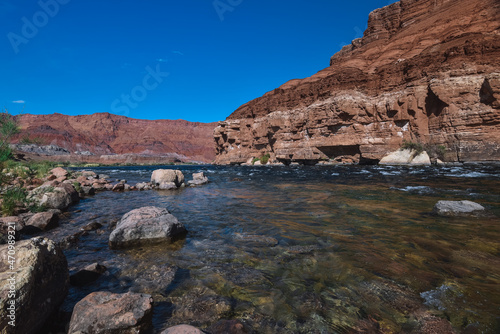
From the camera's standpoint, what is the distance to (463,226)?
444 centimetres

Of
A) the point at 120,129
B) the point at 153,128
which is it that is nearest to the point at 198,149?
the point at 153,128

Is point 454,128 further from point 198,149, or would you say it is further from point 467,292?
point 198,149

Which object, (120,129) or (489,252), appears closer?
(489,252)

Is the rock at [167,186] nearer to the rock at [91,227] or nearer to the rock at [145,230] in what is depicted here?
the rock at [91,227]

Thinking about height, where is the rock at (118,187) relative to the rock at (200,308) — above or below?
above

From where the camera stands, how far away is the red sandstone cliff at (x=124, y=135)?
380 ft

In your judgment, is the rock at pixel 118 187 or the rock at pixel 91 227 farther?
the rock at pixel 118 187

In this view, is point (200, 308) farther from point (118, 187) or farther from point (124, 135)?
point (124, 135)

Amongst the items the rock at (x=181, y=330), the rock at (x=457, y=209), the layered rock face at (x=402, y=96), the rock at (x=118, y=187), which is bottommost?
the rock at (x=457, y=209)

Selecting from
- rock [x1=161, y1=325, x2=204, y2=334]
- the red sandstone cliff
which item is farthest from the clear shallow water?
the red sandstone cliff

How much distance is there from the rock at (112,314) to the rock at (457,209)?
659cm

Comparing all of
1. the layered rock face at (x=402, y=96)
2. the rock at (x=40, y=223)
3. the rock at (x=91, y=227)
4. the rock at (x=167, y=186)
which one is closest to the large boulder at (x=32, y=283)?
the rock at (x=91, y=227)

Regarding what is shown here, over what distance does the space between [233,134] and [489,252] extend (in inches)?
2185

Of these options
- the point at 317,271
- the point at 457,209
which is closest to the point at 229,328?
the point at 317,271
